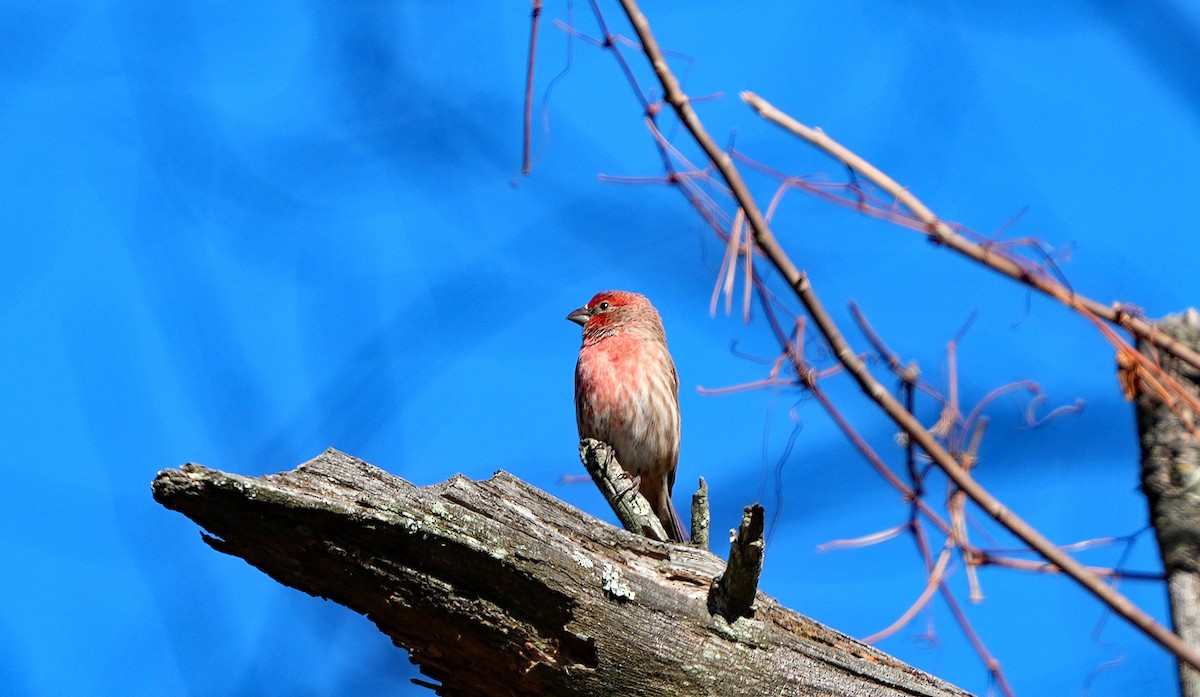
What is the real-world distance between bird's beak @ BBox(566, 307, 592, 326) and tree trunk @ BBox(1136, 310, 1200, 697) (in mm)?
A: 5244

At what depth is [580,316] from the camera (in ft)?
25.7

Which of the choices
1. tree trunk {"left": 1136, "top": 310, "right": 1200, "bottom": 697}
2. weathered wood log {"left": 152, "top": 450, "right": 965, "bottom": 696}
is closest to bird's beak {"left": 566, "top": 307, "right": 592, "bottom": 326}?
weathered wood log {"left": 152, "top": 450, "right": 965, "bottom": 696}

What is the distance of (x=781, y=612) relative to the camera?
3.48 meters

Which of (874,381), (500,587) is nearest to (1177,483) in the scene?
(874,381)

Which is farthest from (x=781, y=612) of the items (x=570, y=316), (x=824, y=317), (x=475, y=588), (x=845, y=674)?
(x=570, y=316)

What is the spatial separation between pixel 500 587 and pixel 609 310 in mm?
4662

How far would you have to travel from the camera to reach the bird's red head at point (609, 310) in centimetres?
765

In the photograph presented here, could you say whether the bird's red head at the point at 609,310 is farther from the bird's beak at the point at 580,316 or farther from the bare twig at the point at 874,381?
the bare twig at the point at 874,381

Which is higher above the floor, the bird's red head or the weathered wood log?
the bird's red head

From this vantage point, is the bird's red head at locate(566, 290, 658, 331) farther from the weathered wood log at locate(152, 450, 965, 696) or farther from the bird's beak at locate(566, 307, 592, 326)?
the weathered wood log at locate(152, 450, 965, 696)

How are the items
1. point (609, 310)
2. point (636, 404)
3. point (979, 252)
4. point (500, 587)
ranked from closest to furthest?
point (979, 252) < point (500, 587) < point (636, 404) < point (609, 310)

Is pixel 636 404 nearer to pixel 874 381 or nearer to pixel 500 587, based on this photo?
pixel 500 587

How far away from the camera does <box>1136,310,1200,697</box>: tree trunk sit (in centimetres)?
237

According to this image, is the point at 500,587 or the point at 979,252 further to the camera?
the point at 500,587
